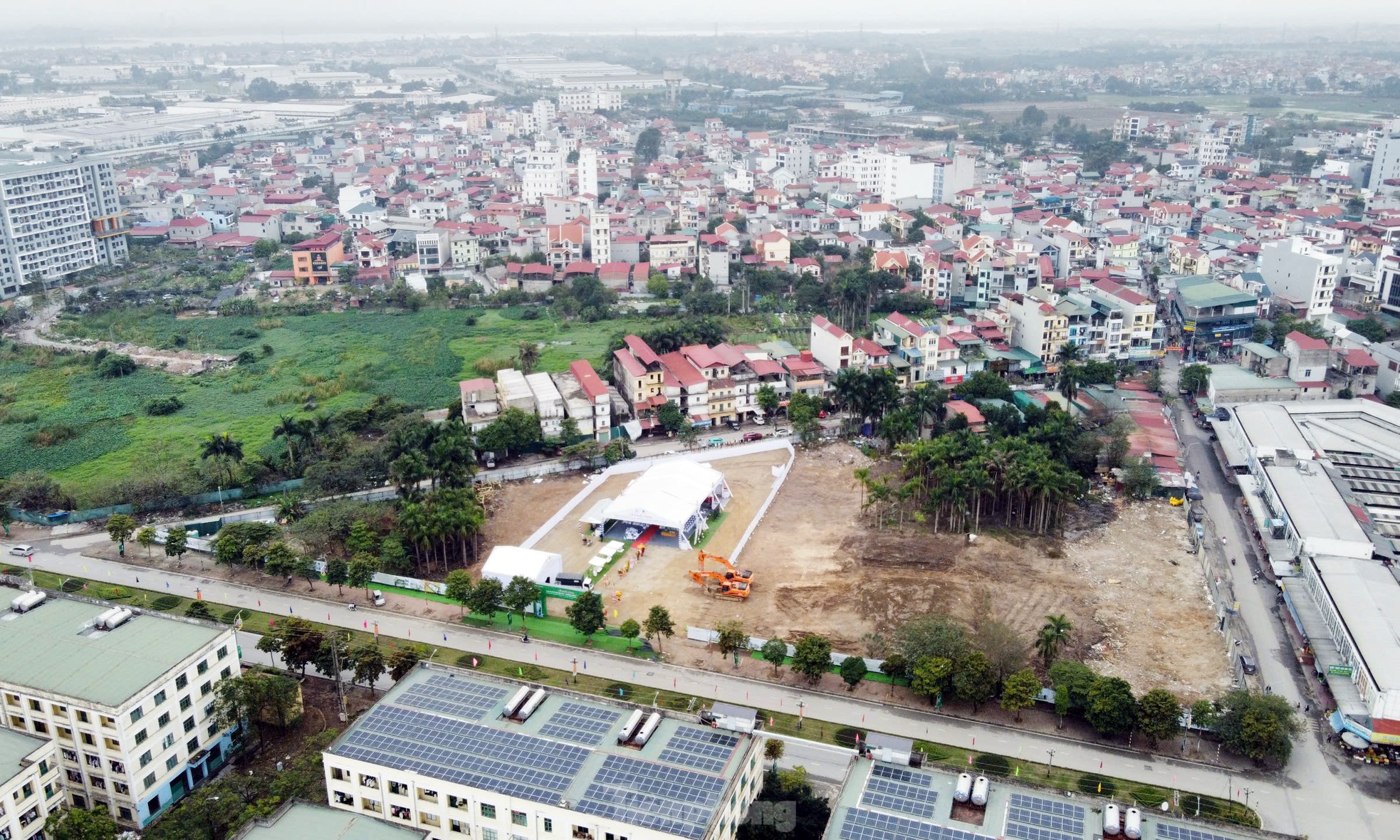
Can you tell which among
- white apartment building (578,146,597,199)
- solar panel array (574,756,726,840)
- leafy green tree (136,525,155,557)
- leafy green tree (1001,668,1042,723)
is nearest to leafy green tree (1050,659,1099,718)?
leafy green tree (1001,668,1042,723)

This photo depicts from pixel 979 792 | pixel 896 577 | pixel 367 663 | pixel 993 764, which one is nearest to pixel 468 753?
pixel 367 663

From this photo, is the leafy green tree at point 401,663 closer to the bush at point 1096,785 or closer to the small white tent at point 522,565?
the small white tent at point 522,565

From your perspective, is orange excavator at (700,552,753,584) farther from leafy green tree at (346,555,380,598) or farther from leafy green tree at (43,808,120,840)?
leafy green tree at (43,808,120,840)

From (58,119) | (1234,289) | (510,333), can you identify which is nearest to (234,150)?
(58,119)

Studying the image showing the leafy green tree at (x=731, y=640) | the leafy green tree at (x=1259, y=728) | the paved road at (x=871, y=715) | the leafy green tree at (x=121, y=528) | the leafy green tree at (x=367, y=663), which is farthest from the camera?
the leafy green tree at (x=121, y=528)

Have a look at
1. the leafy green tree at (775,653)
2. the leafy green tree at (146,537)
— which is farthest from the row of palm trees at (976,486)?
the leafy green tree at (146,537)
